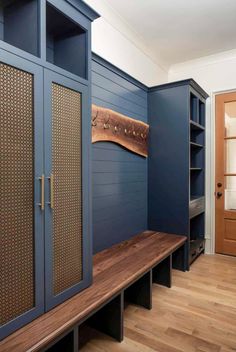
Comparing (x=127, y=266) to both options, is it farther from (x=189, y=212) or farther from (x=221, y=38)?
(x=221, y=38)

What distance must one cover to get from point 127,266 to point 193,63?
312cm

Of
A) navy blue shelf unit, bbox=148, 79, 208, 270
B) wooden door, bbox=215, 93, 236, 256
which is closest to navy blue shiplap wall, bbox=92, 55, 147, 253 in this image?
navy blue shelf unit, bbox=148, 79, 208, 270

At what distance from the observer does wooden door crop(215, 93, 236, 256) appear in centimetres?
348

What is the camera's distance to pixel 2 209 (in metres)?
1.19

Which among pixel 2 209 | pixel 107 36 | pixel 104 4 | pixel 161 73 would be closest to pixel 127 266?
pixel 2 209

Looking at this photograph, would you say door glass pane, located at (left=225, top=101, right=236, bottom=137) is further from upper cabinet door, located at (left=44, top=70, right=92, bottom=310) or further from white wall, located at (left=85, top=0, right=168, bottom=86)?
upper cabinet door, located at (left=44, top=70, right=92, bottom=310)

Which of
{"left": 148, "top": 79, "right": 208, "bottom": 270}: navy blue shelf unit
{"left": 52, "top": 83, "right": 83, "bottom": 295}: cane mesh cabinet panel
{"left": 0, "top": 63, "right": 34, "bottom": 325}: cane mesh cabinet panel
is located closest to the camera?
{"left": 0, "top": 63, "right": 34, "bottom": 325}: cane mesh cabinet panel

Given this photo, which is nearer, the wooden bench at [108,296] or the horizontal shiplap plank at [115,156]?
the wooden bench at [108,296]

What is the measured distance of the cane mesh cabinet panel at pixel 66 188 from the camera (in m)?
1.46

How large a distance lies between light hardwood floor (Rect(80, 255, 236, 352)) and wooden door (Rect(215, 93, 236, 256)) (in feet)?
2.44

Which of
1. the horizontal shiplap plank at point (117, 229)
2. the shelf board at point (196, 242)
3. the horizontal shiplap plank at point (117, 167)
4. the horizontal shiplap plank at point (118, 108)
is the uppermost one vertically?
the horizontal shiplap plank at point (118, 108)

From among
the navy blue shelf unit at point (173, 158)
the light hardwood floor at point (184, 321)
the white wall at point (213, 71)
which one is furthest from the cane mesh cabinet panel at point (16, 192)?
the white wall at point (213, 71)

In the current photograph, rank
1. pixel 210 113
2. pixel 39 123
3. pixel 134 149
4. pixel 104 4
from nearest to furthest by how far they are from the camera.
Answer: pixel 39 123 → pixel 104 4 → pixel 134 149 → pixel 210 113

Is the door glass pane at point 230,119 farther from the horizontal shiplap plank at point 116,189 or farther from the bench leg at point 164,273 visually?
the bench leg at point 164,273
